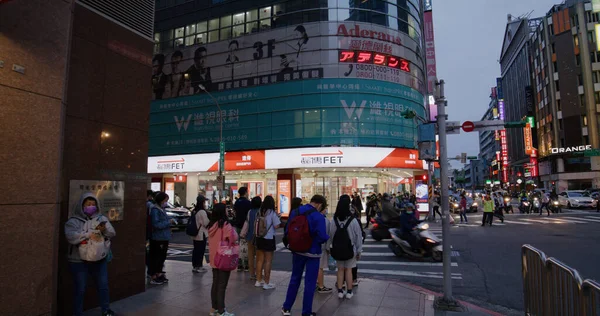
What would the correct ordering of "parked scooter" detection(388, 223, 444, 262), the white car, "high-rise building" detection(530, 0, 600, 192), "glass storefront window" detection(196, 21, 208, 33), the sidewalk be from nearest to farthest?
the sidewalk < "parked scooter" detection(388, 223, 444, 262) < the white car < "glass storefront window" detection(196, 21, 208, 33) < "high-rise building" detection(530, 0, 600, 192)

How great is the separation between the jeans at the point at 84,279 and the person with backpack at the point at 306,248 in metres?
2.66

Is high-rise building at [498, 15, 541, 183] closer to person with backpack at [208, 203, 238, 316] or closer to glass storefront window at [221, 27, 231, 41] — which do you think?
glass storefront window at [221, 27, 231, 41]

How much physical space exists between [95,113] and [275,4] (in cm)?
2616

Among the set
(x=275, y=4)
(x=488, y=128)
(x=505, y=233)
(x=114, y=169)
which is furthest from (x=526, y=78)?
(x=114, y=169)

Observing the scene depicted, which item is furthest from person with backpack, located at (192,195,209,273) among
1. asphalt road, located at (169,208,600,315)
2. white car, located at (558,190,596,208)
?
white car, located at (558,190,596,208)

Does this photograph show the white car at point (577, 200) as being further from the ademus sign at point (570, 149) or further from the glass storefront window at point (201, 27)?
the glass storefront window at point (201, 27)

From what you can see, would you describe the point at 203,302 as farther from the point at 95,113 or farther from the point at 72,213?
the point at 95,113

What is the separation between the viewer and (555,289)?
12.5ft

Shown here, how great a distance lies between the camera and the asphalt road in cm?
723

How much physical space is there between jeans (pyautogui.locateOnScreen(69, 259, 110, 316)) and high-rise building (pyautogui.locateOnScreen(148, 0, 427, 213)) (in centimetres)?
2058

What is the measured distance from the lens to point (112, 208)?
6254mm

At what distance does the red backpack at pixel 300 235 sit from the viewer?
5.25 meters

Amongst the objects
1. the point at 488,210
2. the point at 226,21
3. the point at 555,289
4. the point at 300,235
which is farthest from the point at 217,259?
the point at 226,21

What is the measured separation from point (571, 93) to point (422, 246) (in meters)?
58.5
